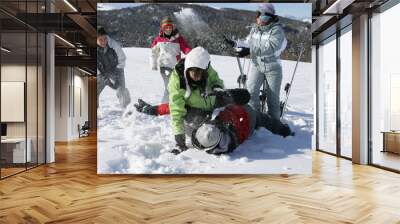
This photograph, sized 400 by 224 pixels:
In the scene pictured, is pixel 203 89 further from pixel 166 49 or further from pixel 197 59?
pixel 166 49

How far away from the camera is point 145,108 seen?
5906mm

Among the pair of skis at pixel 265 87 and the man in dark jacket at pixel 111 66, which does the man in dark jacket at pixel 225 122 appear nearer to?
the pair of skis at pixel 265 87

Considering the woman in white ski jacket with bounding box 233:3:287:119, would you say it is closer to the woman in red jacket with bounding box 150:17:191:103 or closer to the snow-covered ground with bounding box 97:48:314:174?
the snow-covered ground with bounding box 97:48:314:174

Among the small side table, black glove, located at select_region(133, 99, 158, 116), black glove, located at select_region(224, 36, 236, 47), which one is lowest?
the small side table

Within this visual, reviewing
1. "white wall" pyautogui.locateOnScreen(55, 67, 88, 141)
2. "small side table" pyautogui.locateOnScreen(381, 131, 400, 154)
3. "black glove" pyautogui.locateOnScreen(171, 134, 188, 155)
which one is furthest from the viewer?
"white wall" pyautogui.locateOnScreen(55, 67, 88, 141)

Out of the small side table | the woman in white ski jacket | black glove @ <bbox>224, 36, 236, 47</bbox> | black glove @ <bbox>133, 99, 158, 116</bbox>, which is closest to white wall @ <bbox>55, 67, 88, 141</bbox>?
black glove @ <bbox>133, 99, 158, 116</bbox>

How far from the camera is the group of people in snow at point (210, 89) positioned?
19.3 feet

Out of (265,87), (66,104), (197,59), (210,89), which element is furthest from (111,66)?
(66,104)

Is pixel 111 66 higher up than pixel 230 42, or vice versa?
pixel 230 42

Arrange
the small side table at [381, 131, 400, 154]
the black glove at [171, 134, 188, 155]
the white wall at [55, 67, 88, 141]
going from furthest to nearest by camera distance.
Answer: the white wall at [55, 67, 88, 141], the small side table at [381, 131, 400, 154], the black glove at [171, 134, 188, 155]

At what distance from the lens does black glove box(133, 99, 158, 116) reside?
232 inches

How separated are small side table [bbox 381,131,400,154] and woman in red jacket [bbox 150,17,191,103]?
13.6 feet

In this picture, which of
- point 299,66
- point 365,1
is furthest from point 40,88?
point 365,1

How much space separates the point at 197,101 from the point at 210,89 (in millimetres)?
291
